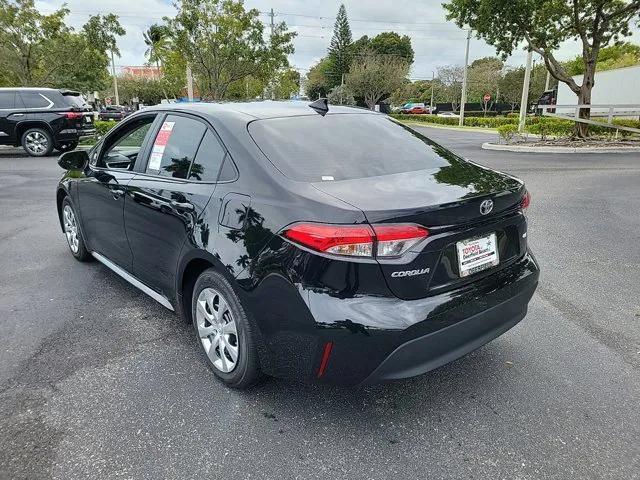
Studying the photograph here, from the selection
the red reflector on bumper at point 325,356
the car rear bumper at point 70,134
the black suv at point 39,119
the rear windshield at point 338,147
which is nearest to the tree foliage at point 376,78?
the car rear bumper at point 70,134

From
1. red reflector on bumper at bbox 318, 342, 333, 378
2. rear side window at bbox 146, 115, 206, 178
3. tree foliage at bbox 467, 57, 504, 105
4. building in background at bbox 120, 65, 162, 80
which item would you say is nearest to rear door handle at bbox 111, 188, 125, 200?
rear side window at bbox 146, 115, 206, 178

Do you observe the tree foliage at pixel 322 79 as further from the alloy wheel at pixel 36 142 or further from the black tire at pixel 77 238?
the black tire at pixel 77 238

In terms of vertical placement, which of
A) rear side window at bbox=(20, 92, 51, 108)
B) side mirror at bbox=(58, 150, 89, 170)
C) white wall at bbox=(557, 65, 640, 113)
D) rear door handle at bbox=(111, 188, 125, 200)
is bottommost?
rear door handle at bbox=(111, 188, 125, 200)

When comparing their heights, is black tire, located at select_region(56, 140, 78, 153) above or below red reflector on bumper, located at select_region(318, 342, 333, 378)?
above

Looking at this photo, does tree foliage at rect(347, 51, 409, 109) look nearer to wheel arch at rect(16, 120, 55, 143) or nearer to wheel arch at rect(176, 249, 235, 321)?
wheel arch at rect(16, 120, 55, 143)

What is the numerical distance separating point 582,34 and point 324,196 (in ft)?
61.7

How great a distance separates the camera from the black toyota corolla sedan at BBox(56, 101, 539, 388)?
2.21 meters

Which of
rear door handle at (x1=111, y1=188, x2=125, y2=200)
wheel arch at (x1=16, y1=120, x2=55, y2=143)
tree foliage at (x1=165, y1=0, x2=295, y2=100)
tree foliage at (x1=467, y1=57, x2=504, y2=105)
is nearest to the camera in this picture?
rear door handle at (x1=111, y1=188, x2=125, y2=200)

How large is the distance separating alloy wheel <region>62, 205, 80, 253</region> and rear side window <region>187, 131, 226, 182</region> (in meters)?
2.43

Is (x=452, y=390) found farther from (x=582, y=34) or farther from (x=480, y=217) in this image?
(x=582, y=34)

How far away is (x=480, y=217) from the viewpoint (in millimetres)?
2477

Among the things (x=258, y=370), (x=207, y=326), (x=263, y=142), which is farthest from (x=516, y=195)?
(x=207, y=326)

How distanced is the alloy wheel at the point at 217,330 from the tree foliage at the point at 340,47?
82.1 metres

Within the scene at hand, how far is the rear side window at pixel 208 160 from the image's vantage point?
2.82 m
